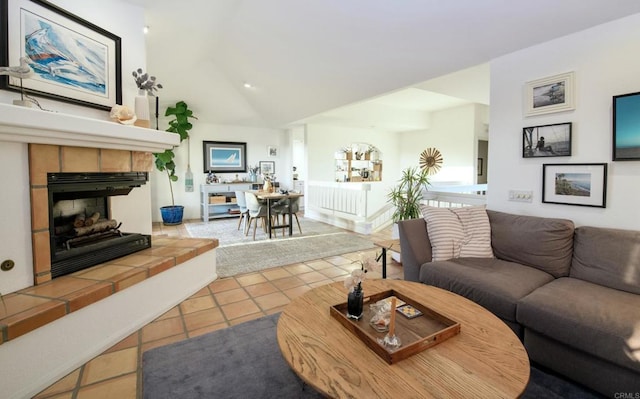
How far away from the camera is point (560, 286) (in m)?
1.94

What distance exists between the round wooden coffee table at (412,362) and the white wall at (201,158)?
6074 millimetres

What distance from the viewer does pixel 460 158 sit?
21.6 ft

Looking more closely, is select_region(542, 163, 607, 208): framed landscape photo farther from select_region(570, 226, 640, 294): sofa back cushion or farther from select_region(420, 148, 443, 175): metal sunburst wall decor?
select_region(420, 148, 443, 175): metal sunburst wall decor

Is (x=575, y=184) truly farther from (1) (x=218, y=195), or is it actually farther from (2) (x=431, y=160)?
(1) (x=218, y=195)

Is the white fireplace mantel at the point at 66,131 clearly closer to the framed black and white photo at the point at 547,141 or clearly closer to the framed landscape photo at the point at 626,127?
the framed black and white photo at the point at 547,141

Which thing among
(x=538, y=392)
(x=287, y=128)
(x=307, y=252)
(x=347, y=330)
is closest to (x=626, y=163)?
(x=538, y=392)

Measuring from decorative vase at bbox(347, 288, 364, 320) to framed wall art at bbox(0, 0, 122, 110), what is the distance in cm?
240

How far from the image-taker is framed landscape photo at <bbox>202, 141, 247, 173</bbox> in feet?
22.9

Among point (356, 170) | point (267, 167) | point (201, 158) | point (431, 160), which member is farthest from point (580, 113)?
point (201, 158)

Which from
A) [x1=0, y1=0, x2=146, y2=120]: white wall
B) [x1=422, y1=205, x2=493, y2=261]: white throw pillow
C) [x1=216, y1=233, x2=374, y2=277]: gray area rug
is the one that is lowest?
[x1=216, y1=233, x2=374, y2=277]: gray area rug

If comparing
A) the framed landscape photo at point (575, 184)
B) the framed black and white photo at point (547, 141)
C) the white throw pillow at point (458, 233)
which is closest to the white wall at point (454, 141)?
the framed black and white photo at point (547, 141)

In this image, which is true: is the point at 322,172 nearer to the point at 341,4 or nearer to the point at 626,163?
the point at 341,4

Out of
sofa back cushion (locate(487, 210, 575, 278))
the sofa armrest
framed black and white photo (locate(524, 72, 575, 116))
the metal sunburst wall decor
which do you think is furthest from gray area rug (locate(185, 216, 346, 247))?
framed black and white photo (locate(524, 72, 575, 116))

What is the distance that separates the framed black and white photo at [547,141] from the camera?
247 cm
